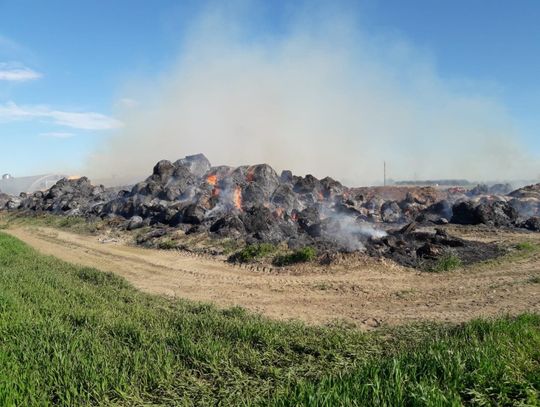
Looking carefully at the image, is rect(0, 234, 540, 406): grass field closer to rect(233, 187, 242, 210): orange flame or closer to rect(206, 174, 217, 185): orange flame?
rect(233, 187, 242, 210): orange flame

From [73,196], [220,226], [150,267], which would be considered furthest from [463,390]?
[73,196]

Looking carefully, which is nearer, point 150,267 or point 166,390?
point 166,390

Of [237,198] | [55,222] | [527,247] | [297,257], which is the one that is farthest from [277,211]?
[55,222]

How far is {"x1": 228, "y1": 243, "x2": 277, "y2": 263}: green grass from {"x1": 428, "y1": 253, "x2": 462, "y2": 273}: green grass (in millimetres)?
6426

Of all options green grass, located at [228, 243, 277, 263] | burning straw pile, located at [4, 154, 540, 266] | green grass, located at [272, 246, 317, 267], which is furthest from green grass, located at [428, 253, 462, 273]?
green grass, located at [228, 243, 277, 263]

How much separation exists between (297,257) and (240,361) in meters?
10.6

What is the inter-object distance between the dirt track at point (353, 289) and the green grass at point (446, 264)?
1.47 ft

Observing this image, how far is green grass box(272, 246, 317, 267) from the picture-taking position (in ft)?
53.3

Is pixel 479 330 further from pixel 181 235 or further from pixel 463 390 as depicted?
pixel 181 235

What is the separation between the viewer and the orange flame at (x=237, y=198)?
28188 mm

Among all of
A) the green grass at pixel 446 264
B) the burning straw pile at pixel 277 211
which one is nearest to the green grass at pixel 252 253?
the burning straw pile at pixel 277 211

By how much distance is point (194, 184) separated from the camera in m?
33.5

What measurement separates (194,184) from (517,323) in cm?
2882

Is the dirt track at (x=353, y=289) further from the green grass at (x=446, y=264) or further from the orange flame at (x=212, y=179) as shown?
the orange flame at (x=212, y=179)
